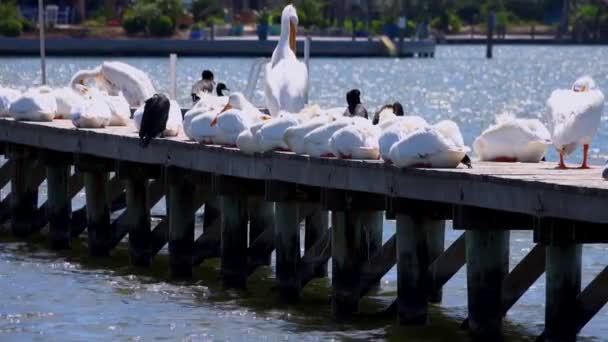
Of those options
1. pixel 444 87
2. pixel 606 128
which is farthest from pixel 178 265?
pixel 444 87

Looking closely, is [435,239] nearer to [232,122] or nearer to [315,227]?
[232,122]

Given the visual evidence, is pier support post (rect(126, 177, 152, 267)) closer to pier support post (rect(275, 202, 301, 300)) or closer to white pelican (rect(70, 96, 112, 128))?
white pelican (rect(70, 96, 112, 128))

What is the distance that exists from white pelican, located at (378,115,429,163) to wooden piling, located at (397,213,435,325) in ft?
2.26

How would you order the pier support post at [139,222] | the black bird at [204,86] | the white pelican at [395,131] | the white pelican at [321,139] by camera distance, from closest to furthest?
the white pelican at [395,131] → the white pelican at [321,139] → the pier support post at [139,222] → the black bird at [204,86]

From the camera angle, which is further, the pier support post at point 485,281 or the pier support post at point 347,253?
Result: the pier support post at point 347,253

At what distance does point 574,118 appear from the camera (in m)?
20.1

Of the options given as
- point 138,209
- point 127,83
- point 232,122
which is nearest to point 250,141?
point 232,122

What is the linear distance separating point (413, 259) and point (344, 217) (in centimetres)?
129

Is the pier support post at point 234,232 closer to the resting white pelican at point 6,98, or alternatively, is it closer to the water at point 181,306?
the water at point 181,306

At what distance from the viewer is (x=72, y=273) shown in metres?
26.5

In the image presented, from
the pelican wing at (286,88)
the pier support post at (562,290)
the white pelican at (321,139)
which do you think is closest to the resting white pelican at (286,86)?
the pelican wing at (286,88)

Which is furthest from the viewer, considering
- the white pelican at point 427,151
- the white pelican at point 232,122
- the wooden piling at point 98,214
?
the wooden piling at point 98,214

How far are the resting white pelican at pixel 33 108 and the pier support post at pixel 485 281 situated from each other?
11090 millimetres

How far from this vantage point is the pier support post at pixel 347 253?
22.1m
